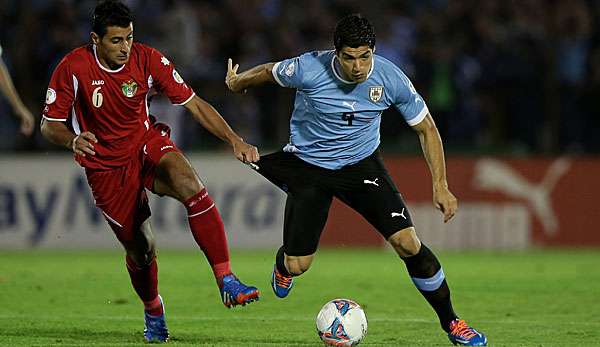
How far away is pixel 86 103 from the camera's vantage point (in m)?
8.45

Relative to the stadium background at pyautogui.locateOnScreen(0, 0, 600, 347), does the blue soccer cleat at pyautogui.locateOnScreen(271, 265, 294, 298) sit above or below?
above

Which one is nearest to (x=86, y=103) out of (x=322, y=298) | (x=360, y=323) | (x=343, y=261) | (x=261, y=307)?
(x=360, y=323)

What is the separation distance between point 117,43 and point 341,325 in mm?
2494

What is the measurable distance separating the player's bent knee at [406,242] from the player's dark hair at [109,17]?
2382 mm

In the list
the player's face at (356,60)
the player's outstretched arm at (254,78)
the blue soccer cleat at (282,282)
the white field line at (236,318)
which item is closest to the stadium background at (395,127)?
the white field line at (236,318)

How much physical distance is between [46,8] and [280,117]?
12.7 feet

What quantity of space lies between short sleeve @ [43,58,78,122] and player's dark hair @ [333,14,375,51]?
74.9 inches

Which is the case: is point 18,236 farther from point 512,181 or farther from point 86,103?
point 86,103

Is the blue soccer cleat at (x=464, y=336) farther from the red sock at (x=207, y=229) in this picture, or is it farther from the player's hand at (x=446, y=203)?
the red sock at (x=207, y=229)

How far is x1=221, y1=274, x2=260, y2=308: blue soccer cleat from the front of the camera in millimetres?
7715

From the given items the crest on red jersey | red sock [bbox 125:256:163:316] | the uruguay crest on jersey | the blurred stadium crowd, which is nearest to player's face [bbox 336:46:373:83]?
the uruguay crest on jersey

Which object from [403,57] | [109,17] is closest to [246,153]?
[109,17]

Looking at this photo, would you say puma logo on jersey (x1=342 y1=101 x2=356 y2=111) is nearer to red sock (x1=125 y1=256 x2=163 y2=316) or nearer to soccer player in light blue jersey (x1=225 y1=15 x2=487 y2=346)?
soccer player in light blue jersey (x1=225 y1=15 x2=487 y2=346)

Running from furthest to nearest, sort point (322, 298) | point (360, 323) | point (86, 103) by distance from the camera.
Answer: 1. point (322, 298)
2. point (86, 103)
3. point (360, 323)
